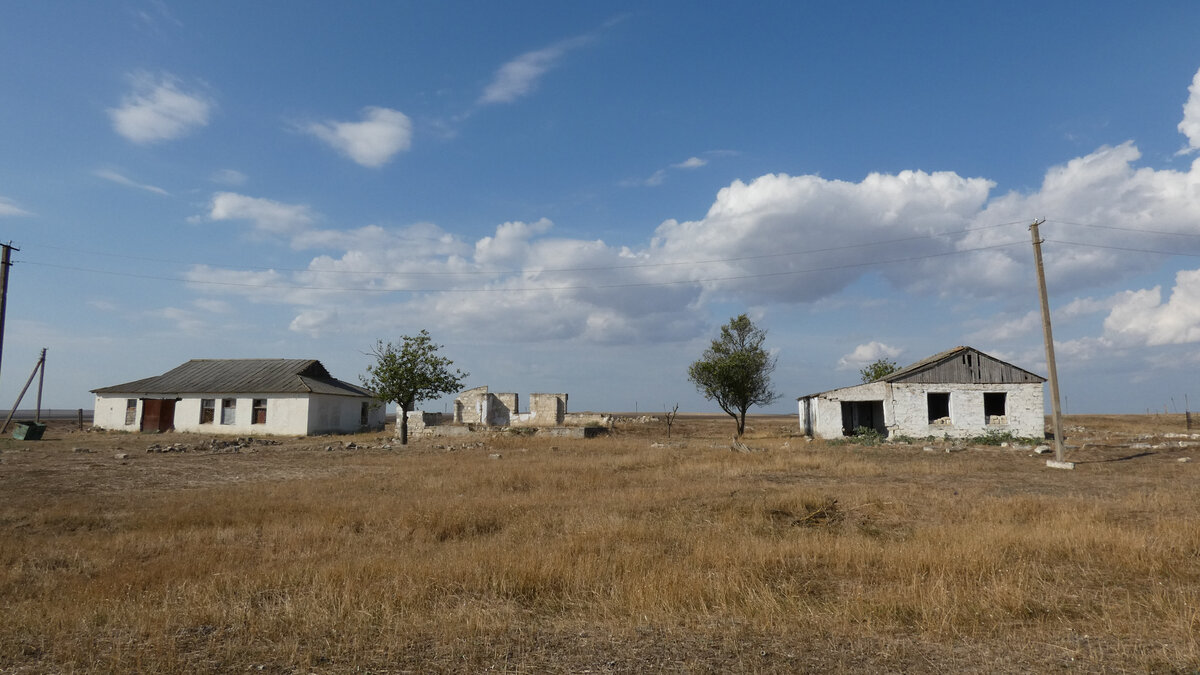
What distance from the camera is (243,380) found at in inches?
1586

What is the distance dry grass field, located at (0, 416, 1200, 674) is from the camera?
188 inches

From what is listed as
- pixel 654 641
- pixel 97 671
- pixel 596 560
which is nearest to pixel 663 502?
pixel 596 560

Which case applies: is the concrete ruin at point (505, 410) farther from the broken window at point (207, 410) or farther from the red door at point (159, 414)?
the red door at point (159, 414)

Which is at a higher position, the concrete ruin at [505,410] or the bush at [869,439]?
the concrete ruin at [505,410]

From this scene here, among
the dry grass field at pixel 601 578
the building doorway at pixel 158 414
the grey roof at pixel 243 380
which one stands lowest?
the dry grass field at pixel 601 578

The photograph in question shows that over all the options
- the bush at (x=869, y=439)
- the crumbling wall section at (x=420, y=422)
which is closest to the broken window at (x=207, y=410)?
the crumbling wall section at (x=420, y=422)

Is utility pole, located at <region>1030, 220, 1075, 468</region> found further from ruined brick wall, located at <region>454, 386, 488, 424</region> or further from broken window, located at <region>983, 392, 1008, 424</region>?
ruined brick wall, located at <region>454, 386, 488, 424</region>

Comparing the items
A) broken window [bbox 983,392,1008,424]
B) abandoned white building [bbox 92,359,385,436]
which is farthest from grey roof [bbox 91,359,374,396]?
broken window [bbox 983,392,1008,424]

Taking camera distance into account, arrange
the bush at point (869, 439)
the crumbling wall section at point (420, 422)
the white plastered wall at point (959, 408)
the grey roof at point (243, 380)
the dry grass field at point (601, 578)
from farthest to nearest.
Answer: the crumbling wall section at point (420, 422), the grey roof at point (243, 380), the white plastered wall at point (959, 408), the bush at point (869, 439), the dry grass field at point (601, 578)

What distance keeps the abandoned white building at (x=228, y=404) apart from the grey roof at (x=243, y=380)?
0.05 metres

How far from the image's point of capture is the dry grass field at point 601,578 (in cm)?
477

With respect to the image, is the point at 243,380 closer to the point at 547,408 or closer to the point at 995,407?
the point at 547,408

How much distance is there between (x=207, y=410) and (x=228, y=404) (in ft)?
4.52

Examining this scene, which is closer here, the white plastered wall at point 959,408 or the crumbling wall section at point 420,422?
the white plastered wall at point 959,408
